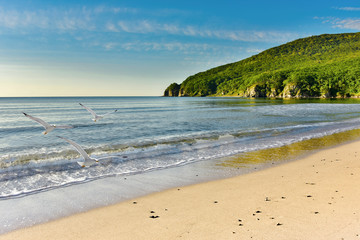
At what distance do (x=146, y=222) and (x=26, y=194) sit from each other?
439 centimetres

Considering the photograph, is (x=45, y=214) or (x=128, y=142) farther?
(x=128, y=142)

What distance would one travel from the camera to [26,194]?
755 cm

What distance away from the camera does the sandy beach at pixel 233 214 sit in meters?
5.00

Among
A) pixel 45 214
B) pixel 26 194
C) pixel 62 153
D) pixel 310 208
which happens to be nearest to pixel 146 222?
pixel 45 214

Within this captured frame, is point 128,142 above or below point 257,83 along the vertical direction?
below

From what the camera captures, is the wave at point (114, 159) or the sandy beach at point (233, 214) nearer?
the sandy beach at point (233, 214)

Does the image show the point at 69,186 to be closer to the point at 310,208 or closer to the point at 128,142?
the point at 310,208

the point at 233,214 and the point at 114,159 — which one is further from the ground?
the point at 233,214

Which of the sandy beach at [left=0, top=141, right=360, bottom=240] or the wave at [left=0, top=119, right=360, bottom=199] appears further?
the wave at [left=0, top=119, right=360, bottom=199]

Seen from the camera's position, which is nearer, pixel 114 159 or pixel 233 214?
pixel 233 214

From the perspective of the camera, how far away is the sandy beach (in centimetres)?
500

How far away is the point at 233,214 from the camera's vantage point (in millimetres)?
5773

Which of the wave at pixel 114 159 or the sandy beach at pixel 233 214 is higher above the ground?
the sandy beach at pixel 233 214

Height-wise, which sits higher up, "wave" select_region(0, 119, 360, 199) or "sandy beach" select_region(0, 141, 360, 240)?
"sandy beach" select_region(0, 141, 360, 240)
